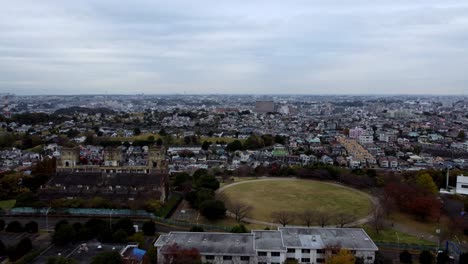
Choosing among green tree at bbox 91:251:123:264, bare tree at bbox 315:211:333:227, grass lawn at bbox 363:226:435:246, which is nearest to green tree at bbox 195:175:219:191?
bare tree at bbox 315:211:333:227

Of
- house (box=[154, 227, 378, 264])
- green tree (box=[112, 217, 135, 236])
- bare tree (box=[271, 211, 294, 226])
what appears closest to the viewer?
house (box=[154, 227, 378, 264])

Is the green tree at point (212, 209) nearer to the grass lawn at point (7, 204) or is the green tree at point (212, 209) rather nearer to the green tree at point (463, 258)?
the green tree at point (463, 258)

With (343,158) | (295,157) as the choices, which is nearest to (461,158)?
(343,158)

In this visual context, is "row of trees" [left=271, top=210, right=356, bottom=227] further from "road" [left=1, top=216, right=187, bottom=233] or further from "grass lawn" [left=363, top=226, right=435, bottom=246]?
"road" [left=1, top=216, right=187, bottom=233]

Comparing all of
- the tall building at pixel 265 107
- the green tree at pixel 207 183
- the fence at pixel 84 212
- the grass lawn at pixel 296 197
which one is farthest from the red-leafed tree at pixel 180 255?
the tall building at pixel 265 107

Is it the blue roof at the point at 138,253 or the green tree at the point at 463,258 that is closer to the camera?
the blue roof at the point at 138,253

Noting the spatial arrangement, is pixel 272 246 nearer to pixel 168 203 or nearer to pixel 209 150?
pixel 168 203
